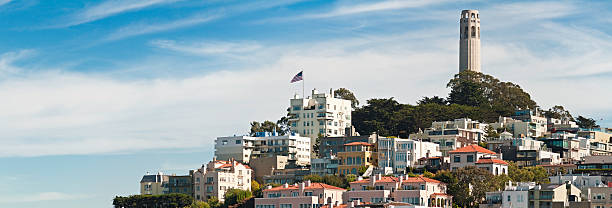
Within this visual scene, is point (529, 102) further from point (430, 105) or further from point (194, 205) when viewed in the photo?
point (194, 205)

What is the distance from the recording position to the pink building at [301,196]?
365 feet

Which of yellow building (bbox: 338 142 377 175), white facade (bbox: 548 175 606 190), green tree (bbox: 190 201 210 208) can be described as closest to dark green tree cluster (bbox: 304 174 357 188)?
yellow building (bbox: 338 142 377 175)

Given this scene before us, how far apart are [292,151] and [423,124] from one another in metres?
16.3

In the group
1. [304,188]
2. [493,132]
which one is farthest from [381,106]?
[304,188]

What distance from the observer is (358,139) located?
431ft

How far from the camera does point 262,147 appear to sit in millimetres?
142250

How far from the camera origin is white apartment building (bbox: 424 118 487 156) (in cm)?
13212

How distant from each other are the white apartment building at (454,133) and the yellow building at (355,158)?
9283mm

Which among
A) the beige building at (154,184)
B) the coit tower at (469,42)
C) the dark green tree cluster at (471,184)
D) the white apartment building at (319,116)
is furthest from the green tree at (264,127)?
the dark green tree cluster at (471,184)

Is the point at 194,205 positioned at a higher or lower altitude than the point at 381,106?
lower

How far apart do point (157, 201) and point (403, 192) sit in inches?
1233

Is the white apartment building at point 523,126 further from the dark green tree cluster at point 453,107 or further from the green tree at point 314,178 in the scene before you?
the green tree at point 314,178

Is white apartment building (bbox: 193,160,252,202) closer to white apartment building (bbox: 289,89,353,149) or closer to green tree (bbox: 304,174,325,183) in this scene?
Result: green tree (bbox: 304,174,325,183)

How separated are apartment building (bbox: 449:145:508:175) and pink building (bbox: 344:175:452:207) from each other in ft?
18.6
